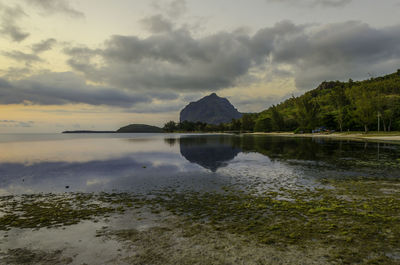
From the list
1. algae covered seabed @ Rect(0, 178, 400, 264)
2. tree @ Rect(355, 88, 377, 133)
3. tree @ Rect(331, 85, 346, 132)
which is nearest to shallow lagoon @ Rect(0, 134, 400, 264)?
algae covered seabed @ Rect(0, 178, 400, 264)

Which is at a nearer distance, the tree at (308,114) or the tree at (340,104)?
the tree at (340,104)

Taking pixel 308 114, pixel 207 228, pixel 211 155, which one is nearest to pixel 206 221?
pixel 207 228

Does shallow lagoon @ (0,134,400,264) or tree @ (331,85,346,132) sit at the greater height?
tree @ (331,85,346,132)

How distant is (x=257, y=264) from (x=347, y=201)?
11164 millimetres

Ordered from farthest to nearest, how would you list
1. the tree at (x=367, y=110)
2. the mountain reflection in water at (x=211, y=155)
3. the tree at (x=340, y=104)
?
the tree at (x=340, y=104), the tree at (x=367, y=110), the mountain reflection in water at (x=211, y=155)

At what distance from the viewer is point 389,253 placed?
8.86 meters

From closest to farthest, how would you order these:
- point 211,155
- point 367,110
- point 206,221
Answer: point 206,221
point 211,155
point 367,110

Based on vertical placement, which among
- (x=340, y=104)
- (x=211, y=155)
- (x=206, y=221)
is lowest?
(x=211, y=155)

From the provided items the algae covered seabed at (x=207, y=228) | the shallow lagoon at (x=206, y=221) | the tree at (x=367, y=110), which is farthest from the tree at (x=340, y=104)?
the algae covered seabed at (x=207, y=228)

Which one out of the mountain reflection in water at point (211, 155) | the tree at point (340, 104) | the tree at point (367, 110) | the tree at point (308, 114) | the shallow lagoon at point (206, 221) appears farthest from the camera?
the tree at point (308, 114)

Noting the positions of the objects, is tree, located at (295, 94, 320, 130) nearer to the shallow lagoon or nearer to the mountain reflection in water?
the mountain reflection in water

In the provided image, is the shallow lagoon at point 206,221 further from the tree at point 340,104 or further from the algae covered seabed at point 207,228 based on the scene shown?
the tree at point 340,104

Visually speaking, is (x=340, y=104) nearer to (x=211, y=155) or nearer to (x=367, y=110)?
(x=367, y=110)

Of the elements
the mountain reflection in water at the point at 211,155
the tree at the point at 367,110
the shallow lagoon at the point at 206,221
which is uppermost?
the tree at the point at 367,110
